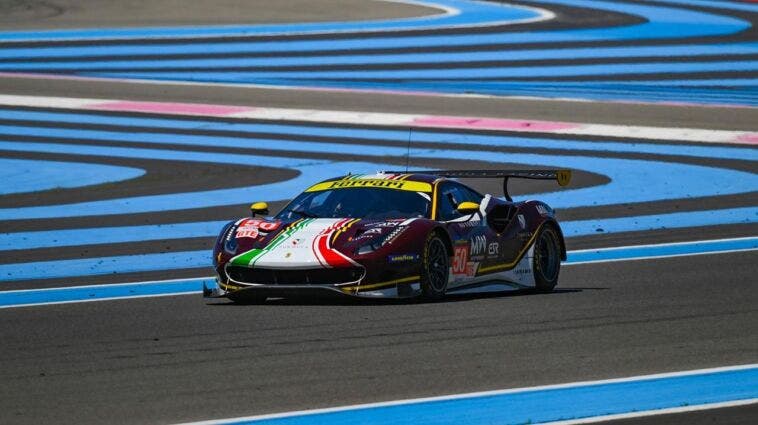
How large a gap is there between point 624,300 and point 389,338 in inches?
103

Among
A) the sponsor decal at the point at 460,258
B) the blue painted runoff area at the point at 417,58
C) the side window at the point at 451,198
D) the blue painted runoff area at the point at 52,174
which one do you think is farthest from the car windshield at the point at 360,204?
the blue painted runoff area at the point at 417,58

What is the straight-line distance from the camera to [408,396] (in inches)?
304

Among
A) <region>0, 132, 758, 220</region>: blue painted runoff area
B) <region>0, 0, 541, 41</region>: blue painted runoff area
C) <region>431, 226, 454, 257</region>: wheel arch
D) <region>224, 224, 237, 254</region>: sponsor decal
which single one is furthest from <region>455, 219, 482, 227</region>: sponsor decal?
<region>0, 0, 541, 41</region>: blue painted runoff area

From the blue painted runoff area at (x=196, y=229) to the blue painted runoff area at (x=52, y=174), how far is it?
3499 mm

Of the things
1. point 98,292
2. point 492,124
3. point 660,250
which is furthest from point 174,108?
point 98,292

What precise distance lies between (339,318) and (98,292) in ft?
10.0

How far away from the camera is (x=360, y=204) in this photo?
12367 mm

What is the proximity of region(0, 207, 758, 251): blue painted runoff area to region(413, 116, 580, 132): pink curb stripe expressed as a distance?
26.1 feet

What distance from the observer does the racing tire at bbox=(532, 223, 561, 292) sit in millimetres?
13039

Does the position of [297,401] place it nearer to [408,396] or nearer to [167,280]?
[408,396]

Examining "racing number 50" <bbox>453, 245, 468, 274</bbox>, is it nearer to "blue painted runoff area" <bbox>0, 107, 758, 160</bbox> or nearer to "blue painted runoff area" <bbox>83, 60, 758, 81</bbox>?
"blue painted runoff area" <bbox>0, 107, 758, 160</bbox>

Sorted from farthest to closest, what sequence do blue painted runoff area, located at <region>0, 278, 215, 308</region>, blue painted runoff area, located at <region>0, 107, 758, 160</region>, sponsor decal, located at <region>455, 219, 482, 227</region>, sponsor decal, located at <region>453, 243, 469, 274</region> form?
1. blue painted runoff area, located at <region>0, 107, 758, 160</region>
2. blue painted runoff area, located at <region>0, 278, 215, 308</region>
3. sponsor decal, located at <region>455, 219, 482, 227</region>
4. sponsor decal, located at <region>453, 243, 469, 274</region>

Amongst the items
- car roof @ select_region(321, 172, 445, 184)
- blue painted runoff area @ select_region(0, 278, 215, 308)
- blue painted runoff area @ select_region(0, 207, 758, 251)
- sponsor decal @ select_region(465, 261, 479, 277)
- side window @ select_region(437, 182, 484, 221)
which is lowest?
blue painted runoff area @ select_region(0, 207, 758, 251)

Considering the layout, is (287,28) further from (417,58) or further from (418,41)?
(417,58)
